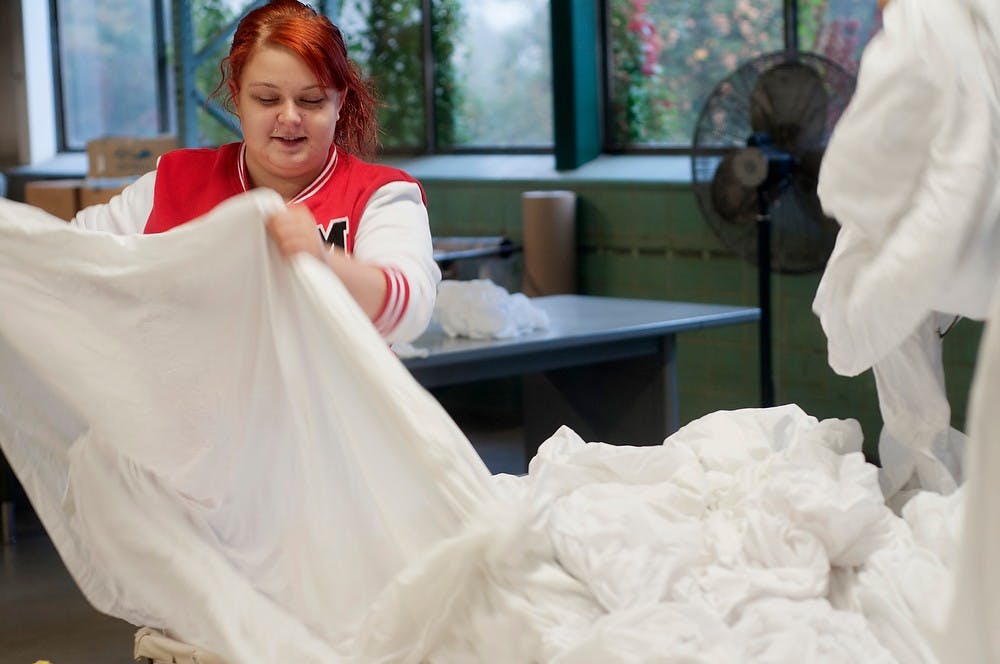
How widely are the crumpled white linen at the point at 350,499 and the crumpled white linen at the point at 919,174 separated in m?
0.27

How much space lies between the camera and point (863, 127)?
1.81 meters

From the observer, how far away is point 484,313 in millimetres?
4195

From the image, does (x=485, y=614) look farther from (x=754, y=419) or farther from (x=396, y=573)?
(x=754, y=419)

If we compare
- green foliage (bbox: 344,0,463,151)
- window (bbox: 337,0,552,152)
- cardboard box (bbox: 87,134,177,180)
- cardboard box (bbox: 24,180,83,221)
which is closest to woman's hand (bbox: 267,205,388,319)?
window (bbox: 337,0,552,152)

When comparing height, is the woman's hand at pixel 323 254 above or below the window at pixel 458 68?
below

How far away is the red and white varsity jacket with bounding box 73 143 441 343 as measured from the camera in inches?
84.4

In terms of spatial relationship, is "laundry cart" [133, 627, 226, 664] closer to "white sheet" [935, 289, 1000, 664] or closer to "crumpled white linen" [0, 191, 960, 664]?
"crumpled white linen" [0, 191, 960, 664]

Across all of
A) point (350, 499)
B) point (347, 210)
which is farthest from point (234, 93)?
point (350, 499)

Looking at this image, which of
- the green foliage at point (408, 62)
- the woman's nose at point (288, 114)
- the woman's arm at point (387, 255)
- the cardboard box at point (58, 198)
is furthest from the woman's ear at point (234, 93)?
the green foliage at point (408, 62)

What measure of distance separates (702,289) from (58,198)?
3295 mm

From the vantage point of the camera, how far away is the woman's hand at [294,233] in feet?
6.33

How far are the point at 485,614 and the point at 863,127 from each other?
29.2 inches

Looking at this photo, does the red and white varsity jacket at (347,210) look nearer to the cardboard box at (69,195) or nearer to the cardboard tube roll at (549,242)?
the cardboard tube roll at (549,242)

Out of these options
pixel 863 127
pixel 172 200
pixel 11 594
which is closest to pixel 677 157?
pixel 11 594
